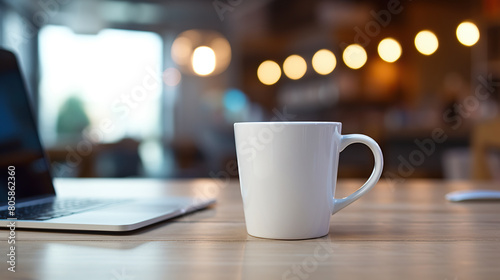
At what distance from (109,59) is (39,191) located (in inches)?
221

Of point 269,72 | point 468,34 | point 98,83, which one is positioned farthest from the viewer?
point 269,72

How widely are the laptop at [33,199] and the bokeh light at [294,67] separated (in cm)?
559

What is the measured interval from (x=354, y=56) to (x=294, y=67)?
3.13ft

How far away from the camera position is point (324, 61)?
561cm

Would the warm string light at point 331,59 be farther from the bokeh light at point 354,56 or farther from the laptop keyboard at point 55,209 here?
the laptop keyboard at point 55,209

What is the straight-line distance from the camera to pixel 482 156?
1.48 m

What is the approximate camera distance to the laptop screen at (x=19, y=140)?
59 cm

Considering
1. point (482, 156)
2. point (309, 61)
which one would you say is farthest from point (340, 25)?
point (482, 156)

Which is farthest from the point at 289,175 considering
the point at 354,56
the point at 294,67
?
the point at 294,67

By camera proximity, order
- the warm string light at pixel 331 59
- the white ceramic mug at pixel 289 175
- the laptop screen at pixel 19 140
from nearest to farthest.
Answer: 1. the white ceramic mug at pixel 289 175
2. the laptop screen at pixel 19 140
3. the warm string light at pixel 331 59

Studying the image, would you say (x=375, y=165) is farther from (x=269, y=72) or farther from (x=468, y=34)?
(x=269, y=72)

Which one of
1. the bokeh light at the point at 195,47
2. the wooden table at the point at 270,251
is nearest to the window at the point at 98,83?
the bokeh light at the point at 195,47

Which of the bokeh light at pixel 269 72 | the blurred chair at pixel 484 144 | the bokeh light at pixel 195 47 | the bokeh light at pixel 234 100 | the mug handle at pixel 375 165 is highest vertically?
the bokeh light at pixel 195 47

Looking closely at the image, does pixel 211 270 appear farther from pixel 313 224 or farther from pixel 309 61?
pixel 309 61
